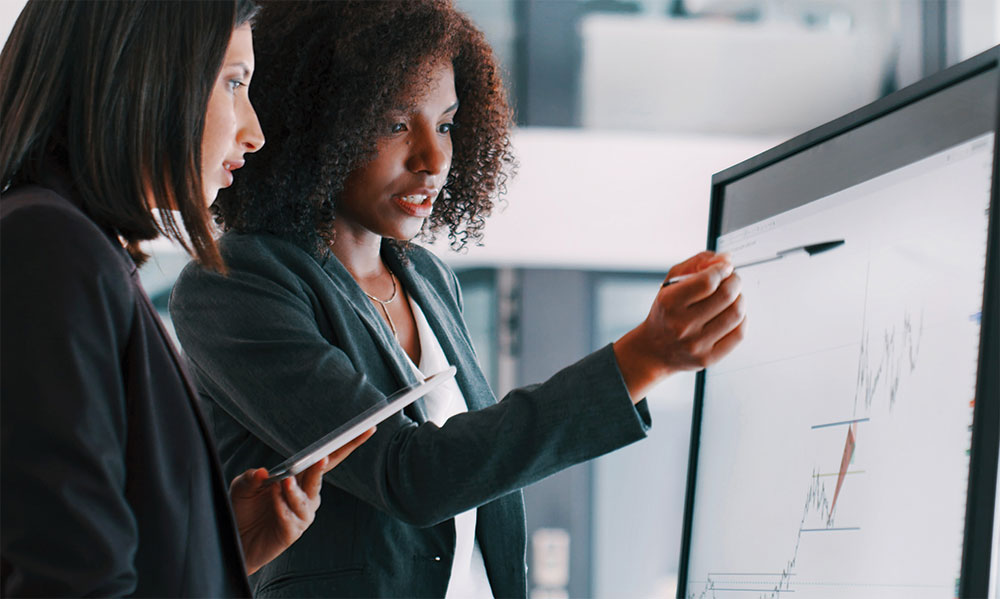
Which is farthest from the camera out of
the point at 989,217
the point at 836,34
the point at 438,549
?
the point at 836,34

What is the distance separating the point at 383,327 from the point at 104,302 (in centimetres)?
56

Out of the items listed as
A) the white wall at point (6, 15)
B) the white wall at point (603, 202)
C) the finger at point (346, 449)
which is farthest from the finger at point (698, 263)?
the white wall at point (603, 202)

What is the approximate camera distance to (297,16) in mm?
1369

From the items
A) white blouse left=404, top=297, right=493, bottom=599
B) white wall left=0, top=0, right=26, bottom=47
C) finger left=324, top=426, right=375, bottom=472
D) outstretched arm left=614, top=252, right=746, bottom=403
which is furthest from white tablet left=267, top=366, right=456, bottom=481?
white wall left=0, top=0, right=26, bottom=47

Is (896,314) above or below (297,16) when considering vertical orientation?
below

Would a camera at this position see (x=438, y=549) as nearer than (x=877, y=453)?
No

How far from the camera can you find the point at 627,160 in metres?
3.93

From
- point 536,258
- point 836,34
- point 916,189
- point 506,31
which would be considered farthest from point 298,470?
point 836,34

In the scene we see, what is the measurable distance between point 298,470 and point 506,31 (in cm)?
340

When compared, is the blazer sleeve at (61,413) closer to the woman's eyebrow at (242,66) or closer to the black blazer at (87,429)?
the black blazer at (87,429)

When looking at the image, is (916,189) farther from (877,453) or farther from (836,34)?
(836,34)

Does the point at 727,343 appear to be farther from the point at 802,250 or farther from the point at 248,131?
the point at 248,131

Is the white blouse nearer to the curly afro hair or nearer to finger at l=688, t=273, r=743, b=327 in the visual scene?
the curly afro hair

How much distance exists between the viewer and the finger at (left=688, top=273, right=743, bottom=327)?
34.5 inches
